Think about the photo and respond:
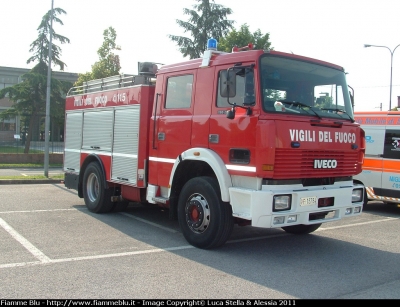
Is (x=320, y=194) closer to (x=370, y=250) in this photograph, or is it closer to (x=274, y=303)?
(x=370, y=250)

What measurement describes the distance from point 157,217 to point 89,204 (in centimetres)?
165

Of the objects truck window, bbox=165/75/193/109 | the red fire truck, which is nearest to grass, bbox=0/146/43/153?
the red fire truck

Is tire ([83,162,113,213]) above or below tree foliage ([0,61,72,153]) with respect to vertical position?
below

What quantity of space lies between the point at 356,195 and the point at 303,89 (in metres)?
1.96

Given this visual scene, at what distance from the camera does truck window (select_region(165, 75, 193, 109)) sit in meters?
7.24

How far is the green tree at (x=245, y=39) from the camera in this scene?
2345 centimetres

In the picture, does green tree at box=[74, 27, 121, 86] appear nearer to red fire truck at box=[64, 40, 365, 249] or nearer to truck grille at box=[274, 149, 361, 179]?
red fire truck at box=[64, 40, 365, 249]

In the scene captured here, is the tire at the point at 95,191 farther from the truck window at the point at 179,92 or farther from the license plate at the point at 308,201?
the license plate at the point at 308,201

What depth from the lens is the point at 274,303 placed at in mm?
4531

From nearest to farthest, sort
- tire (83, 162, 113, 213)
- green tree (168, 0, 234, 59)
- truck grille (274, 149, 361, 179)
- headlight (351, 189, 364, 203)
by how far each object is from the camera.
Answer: truck grille (274, 149, 361, 179), headlight (351, 189, 364, 203), tire (83, 162, 113, 213), green tree (168, 0, 234, 59)

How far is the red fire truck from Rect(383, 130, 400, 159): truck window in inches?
167

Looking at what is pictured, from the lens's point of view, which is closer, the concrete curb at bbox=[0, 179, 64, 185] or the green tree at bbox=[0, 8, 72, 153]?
the concrete curb at bbox=[0, 179, 64, 185]

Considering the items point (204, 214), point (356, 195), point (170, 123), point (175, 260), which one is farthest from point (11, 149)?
point (356, 195)

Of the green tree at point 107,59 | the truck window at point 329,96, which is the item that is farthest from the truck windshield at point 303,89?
the green tree at point 107,59
